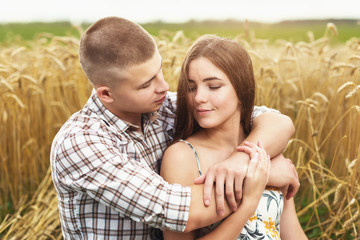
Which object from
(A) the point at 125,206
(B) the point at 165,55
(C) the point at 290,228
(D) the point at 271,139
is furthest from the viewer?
(B) the point at 165,55

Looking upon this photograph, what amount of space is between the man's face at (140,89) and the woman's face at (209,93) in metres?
0.11

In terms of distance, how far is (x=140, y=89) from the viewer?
→ 1373mm

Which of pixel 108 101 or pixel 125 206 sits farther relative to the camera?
pixel 108 101

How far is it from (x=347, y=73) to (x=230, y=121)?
1.70 meters

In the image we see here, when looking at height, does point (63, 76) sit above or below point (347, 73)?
below

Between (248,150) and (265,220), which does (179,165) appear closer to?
(248,150)

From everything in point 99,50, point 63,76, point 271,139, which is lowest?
point 63,76

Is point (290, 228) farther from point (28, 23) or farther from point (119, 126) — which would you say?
point (28, 23)

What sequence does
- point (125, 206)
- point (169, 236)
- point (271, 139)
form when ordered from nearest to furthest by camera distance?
point (125, 206), point (169, 236), point (271, 139)

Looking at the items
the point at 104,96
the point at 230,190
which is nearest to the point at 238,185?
the point at 230,190

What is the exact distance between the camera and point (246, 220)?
129 cm

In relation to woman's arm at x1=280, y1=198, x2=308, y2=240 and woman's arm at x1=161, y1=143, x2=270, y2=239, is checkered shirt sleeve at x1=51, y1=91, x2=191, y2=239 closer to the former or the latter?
woman's arm at x1=161, y1=143, x2=270, y2=239

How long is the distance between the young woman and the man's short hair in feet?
0.60

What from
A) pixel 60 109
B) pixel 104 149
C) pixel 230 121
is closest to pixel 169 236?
pixel 104 149
